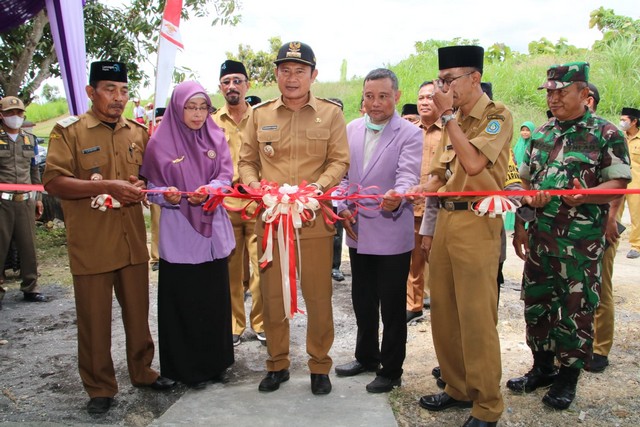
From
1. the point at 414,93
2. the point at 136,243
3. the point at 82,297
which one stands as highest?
the point at 414,93

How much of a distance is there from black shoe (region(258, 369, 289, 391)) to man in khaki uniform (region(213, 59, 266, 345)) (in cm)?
102

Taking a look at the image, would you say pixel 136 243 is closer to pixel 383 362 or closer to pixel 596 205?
pixel 383 362

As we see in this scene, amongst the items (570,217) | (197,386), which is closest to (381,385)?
(197,386)

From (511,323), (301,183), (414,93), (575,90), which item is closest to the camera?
(575,90)

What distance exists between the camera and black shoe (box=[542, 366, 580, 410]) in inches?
143

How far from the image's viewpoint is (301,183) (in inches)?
148

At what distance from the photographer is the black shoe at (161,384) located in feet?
13.2

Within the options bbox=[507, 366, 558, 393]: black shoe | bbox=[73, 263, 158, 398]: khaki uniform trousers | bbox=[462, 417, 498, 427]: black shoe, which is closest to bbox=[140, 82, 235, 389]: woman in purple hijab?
bbox=[73, 263, 158, 398]: khaki uniform trousers

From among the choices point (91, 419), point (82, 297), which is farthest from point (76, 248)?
point (91, 419)

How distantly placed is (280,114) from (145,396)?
7.38 feet

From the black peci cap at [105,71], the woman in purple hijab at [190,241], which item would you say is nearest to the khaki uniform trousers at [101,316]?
the woman in purple hijab at [190,241]

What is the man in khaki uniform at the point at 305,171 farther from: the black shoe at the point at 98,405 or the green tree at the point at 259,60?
the green tree at the point at 259,60

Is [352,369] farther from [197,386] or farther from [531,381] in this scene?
[531,381]

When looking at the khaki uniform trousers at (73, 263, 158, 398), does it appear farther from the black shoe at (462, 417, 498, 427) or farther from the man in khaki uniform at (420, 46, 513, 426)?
the black shoe at (462, 417, 498, 427)
